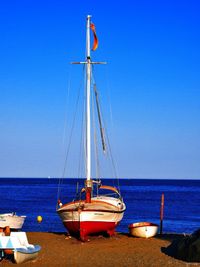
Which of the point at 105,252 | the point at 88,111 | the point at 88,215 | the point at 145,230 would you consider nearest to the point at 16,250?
the point at 105,252

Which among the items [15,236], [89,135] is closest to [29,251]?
[15,236]

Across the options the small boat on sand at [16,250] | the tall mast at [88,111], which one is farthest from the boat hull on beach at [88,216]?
the small boat on sand at [16,250]

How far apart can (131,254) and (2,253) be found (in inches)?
276

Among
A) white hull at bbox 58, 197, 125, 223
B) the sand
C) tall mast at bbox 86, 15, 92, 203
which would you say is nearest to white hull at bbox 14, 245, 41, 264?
the sand

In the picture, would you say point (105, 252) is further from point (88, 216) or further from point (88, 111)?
point (88, 111)

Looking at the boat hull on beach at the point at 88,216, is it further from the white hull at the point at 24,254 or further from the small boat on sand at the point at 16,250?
the white hull at the point at 24,254

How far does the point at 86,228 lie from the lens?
32.1 meters

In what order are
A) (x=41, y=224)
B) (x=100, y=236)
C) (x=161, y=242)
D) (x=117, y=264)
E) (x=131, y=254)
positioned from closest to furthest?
(x=117, y=264) < (x=131, y=254) < (x=161, y=242) < (x=100, y=236) < (x=41, y=224)

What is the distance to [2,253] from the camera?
26.1m

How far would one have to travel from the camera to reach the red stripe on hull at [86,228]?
105 feet

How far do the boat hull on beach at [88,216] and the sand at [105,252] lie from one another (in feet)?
2.41

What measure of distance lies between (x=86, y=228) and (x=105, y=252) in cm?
352

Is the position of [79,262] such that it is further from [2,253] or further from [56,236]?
[56,236]

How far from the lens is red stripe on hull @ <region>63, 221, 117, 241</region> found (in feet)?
105
